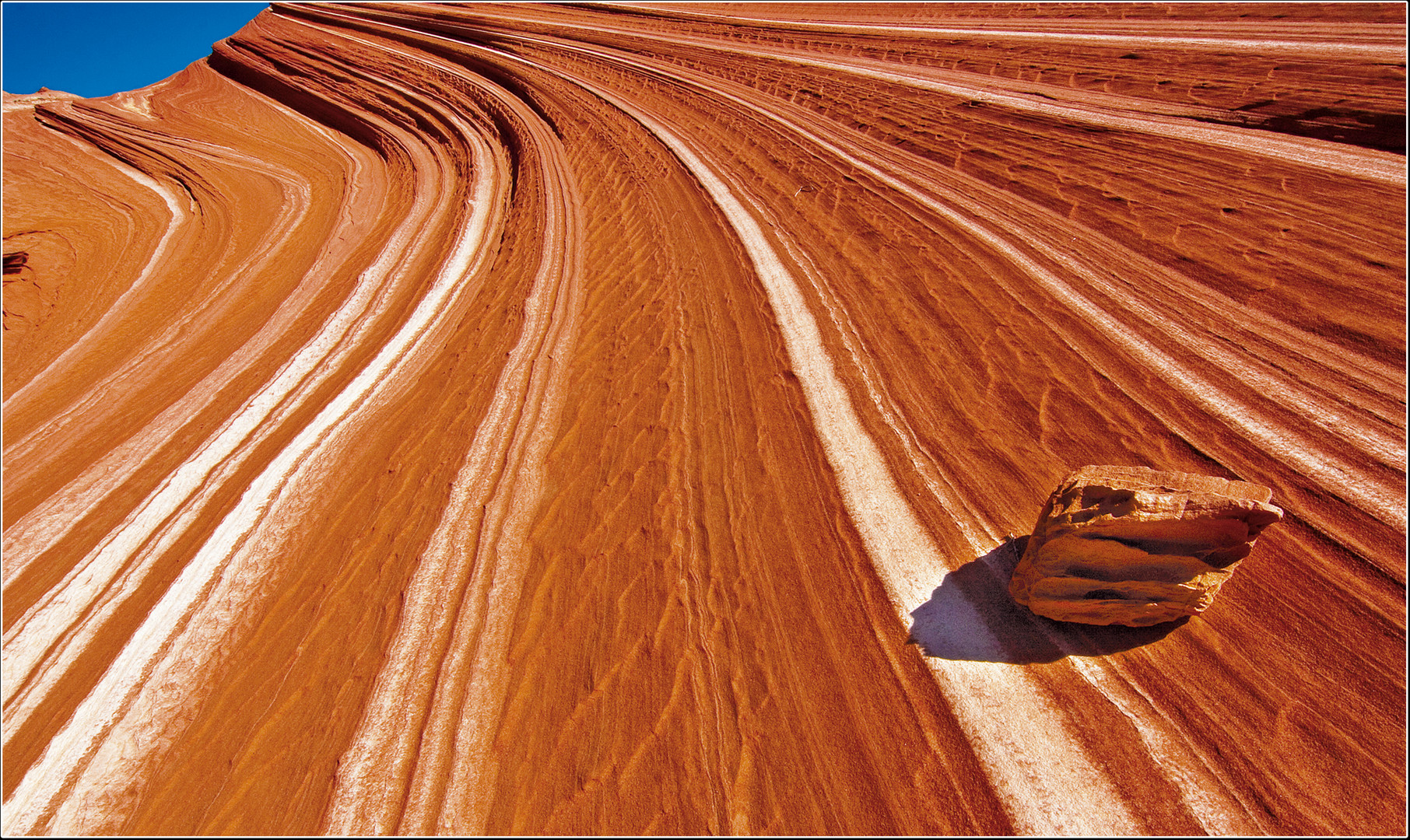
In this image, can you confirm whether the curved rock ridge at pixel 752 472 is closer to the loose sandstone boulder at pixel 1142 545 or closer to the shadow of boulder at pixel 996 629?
the shadow of boulder at pixel 996 629

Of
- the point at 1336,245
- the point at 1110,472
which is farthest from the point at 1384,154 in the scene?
the point at 1110,472

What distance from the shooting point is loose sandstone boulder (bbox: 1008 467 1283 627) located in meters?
2.57

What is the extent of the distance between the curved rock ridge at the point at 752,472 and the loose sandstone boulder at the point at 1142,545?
177 mm

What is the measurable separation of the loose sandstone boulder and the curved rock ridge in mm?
177

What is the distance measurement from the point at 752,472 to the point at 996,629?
1.66m

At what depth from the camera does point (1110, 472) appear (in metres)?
2.87

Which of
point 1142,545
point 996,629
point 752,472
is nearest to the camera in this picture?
point 1142,545

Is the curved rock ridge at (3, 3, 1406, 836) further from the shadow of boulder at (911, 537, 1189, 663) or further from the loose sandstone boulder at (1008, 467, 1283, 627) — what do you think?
the loose sandstone boulder at (1008, 467, 1283, 627)

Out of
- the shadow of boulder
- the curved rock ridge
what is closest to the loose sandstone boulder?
the shadow of boulder

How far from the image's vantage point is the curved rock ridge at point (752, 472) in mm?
2490

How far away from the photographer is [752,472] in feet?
12.7

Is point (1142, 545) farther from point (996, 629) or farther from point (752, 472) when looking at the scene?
point (752, 472)

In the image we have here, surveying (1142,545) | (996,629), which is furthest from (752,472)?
(1142,545)

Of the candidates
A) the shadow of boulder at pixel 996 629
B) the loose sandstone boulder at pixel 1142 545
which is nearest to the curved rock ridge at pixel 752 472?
Result: the shadow of boulder at pixel 996 629
